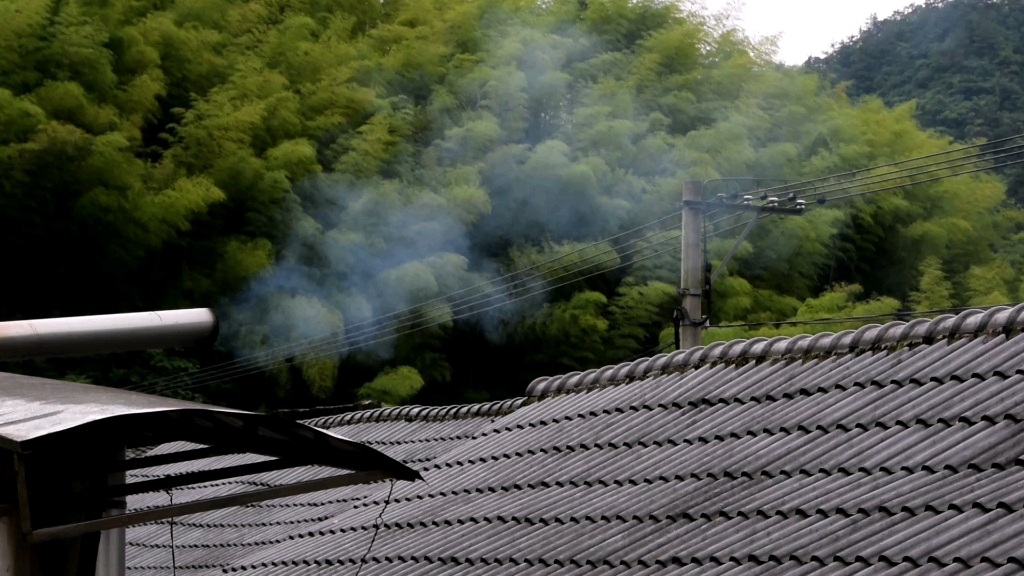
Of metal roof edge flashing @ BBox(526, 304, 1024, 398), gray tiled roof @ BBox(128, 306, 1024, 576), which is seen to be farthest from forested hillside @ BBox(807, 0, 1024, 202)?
gray tiled roof @ BBox(128, 306, 1024, 576)

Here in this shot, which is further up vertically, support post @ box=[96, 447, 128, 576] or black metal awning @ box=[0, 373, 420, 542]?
black metal awning @ box=[0, 373, 420, 542]

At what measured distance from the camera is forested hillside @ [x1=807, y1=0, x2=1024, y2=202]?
78.4ft

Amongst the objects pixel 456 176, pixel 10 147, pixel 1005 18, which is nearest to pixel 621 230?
pixel 456 176

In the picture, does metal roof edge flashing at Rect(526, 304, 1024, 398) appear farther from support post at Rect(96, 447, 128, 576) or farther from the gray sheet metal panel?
support post at Rect(96, 447, 128, 576)

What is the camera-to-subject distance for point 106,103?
12.6 m

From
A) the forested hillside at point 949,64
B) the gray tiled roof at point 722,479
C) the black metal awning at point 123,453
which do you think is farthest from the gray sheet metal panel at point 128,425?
the forested hillside at point 949,64

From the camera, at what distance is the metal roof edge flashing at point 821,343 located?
375cm

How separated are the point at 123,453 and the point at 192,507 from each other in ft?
1.06

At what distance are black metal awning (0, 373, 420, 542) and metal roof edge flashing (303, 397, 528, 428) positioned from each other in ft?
9.49

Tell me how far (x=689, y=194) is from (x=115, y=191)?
582 cm

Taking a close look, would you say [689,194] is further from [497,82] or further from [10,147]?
[497,82]

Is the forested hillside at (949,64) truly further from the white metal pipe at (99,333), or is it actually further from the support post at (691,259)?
the white metal pipe at (99,333)

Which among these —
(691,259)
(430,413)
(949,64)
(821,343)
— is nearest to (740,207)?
(691,259)

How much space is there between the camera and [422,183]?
16125 mm
